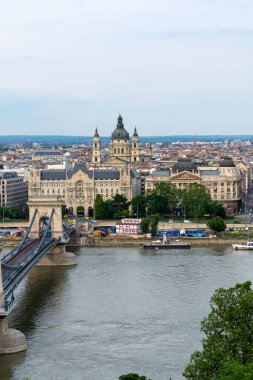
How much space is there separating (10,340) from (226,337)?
612cm

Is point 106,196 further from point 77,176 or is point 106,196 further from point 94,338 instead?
point 94,338

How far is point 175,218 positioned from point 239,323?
3094cm

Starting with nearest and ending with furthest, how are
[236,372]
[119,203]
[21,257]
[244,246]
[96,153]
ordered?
[236,372] → [21,257] → [244,246] → [119,203] → [96,153]

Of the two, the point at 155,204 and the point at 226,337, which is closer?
the point at 226,337

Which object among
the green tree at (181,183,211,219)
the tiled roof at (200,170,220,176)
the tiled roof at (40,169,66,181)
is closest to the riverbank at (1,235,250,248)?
the green tree at (181,183,211,219)

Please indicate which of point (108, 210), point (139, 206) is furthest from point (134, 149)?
point (108, 210)

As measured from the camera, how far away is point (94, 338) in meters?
20.5

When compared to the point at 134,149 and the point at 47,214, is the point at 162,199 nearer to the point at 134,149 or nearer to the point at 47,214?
the point at 47,214

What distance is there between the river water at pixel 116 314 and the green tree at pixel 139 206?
1252cm

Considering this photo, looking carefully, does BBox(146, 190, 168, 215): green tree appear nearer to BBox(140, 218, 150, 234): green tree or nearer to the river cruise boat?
BBox(140, 218, 150, 234): green tree

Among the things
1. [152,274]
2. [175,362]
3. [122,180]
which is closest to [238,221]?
[122,180]

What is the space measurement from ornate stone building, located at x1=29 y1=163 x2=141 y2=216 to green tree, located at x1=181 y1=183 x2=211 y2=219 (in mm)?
4153

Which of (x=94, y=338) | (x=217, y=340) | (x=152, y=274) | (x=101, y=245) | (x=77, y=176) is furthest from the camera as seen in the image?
(x=77, y=176)

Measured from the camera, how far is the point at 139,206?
1838 inches
